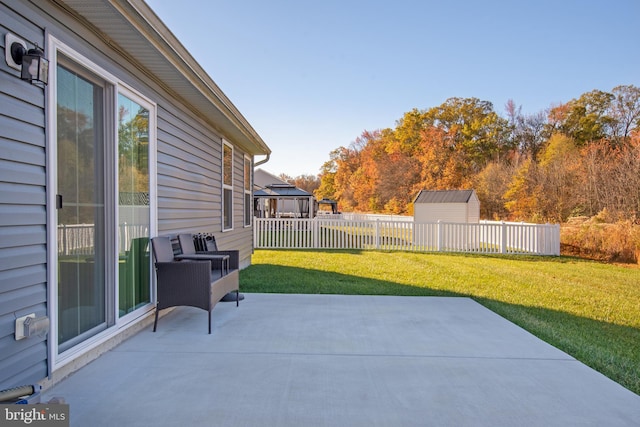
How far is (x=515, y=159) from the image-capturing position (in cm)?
2266

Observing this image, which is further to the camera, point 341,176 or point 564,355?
point 341,176

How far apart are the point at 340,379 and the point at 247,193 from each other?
20.4 ft

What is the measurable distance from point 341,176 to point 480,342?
3882 centimetres

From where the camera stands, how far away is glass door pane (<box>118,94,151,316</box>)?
3088 millimetres

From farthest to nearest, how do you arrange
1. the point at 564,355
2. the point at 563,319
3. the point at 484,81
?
the point at 484,81, the point at 563,319, the point at 564,355

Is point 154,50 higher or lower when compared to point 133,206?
higher

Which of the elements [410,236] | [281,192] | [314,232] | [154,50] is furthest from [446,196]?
[154,50]

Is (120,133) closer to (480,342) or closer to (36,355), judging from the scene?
(36,355)

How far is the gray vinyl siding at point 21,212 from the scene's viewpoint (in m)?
1.89

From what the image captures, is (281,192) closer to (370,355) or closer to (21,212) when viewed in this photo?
(370,355)

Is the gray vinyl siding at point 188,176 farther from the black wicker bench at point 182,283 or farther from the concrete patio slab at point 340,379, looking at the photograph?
the concrete patio slab at point 340,379

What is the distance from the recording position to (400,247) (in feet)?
36.2

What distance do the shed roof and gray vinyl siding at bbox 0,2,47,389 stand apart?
1267cm

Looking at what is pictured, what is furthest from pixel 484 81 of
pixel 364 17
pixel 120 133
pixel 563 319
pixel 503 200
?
pixel 120 133
